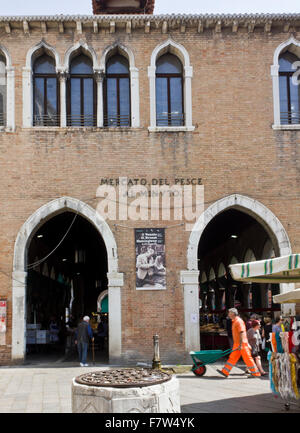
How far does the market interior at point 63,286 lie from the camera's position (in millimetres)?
18923

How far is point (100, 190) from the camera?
1568 cm

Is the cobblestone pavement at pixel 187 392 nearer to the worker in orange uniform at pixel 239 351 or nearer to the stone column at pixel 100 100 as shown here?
the worker in orange uniform at pixel 239 351

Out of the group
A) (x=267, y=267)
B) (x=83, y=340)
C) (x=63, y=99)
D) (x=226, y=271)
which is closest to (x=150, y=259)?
(x=83, y=340)

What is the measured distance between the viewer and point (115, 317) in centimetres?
1515

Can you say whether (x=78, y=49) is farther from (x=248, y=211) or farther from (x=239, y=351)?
(x=239, y=351)

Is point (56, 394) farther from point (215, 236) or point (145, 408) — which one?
point (215, 236)

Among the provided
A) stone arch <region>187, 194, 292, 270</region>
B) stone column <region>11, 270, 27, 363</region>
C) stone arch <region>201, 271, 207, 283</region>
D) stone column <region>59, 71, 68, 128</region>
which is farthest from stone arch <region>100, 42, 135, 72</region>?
stone arch <region>201, 271, 207, 283</region>

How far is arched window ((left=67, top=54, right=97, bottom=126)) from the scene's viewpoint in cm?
1630

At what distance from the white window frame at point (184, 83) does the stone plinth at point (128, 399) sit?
11.4 metres


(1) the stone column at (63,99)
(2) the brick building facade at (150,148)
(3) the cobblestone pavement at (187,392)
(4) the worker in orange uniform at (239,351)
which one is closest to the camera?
(3) the cobblestone pavement at (187,392)

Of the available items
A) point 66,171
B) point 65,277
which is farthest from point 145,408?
point 65,277

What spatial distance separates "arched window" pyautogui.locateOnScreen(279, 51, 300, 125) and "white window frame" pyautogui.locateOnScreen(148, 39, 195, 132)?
2704 millimetres

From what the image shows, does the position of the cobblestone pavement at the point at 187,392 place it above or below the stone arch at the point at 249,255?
below

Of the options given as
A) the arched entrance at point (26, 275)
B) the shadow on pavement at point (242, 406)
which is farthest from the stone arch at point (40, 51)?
the shadow on pavement at point (242, 406)
